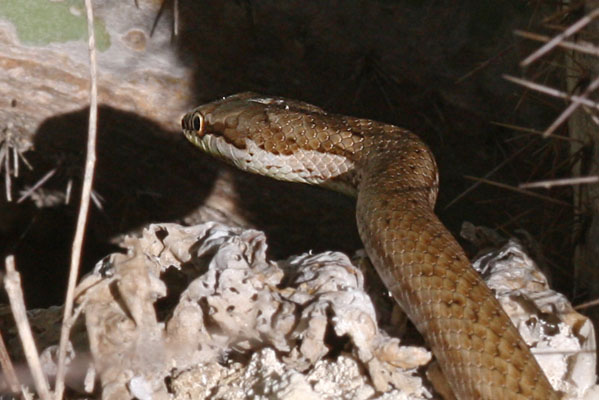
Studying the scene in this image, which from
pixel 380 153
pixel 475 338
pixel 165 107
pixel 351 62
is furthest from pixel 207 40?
pixel 475 338

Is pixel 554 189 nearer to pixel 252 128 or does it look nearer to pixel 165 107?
pixel 252 128

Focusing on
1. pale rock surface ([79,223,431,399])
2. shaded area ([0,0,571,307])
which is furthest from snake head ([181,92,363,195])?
pale rock surface ([79,223,431,399])

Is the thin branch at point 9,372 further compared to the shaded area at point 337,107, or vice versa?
the shaded area at point 337,107

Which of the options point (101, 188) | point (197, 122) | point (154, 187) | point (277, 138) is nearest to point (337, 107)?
point (277, 138)

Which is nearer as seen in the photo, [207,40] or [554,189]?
[554,189]

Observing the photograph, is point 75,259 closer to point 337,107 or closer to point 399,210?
point 399,210

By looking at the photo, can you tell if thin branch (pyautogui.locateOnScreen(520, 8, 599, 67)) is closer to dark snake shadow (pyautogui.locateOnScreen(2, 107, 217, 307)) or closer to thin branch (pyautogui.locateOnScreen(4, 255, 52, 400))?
thin branch (pyautogui.locateOnScreen(4, 255, 52, 400))

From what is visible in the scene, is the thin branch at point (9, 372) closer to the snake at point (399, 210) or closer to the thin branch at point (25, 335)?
the thin branch at point (25, 335)

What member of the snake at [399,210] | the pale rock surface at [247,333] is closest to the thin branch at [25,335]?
the pale rock surface at [247,333]
